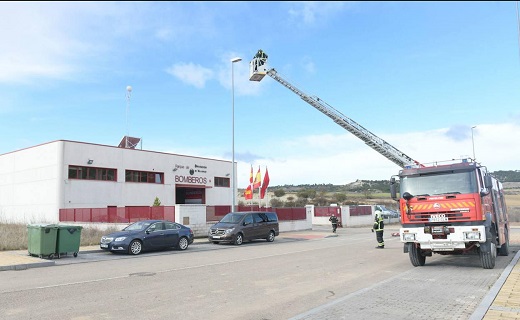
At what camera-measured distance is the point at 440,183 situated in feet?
37.9

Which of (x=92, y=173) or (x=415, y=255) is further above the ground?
(x=92, y=173)

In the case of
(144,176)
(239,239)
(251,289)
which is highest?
(144,176)

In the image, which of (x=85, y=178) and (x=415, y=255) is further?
(x=85, y=178)

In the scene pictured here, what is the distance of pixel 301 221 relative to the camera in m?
35.1

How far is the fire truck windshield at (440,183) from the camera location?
36.7 ft

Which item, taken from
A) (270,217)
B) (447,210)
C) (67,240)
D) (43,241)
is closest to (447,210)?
(447,210)

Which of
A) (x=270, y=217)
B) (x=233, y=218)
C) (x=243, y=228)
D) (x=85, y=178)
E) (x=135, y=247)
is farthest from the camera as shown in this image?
(x=85, y=178)

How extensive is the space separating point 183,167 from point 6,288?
31.1 metres

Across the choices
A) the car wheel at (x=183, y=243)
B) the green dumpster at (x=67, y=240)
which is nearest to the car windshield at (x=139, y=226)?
the car wheel at (x=183, y=243)

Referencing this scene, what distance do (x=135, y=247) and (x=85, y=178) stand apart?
17.9 metres

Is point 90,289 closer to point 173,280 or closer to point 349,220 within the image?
point 173,280

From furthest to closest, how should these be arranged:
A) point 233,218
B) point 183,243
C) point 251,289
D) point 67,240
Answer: point 233,218 → point 183,243 → point 67,240 → point 251,289

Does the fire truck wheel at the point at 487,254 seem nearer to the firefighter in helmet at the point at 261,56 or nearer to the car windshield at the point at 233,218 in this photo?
the car windshield at the point at 233,218

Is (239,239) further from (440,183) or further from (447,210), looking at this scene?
(447,210)
